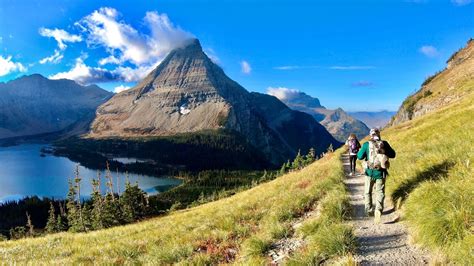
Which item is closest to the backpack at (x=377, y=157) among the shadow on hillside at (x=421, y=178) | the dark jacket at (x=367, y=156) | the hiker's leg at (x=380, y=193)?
the dark jacket at (x=367, y=156)

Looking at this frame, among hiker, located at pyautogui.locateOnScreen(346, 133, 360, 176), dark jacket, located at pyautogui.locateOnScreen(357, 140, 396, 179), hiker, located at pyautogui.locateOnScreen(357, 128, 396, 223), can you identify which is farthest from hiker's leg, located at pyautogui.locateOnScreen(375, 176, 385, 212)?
hiker, located at pyautogui.locateOnScreen(346, 133, 360, 176)

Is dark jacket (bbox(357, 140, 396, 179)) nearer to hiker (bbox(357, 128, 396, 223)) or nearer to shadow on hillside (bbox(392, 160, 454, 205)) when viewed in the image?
hiker (bbox(357, 128, 396, 223))

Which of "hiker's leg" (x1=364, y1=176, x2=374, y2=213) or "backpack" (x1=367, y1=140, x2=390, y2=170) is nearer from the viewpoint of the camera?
"backpack" (x1=367, y1=140, x2=390, y2=170)

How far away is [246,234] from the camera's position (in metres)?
13.5

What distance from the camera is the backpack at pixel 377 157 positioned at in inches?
501

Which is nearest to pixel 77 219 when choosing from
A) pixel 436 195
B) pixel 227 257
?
pixel 227 257

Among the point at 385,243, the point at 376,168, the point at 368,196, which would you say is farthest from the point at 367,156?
the point at 385,243

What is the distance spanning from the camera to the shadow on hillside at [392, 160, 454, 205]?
12226 millimetres

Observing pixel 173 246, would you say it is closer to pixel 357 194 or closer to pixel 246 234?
pixel 246 234

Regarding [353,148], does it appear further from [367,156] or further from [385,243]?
[385,243]

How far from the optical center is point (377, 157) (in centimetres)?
1290

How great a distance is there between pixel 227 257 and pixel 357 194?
31.2 ft

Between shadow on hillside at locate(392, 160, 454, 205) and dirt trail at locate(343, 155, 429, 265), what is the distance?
68cm

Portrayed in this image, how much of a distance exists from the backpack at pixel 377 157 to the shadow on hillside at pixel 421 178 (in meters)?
1.23
